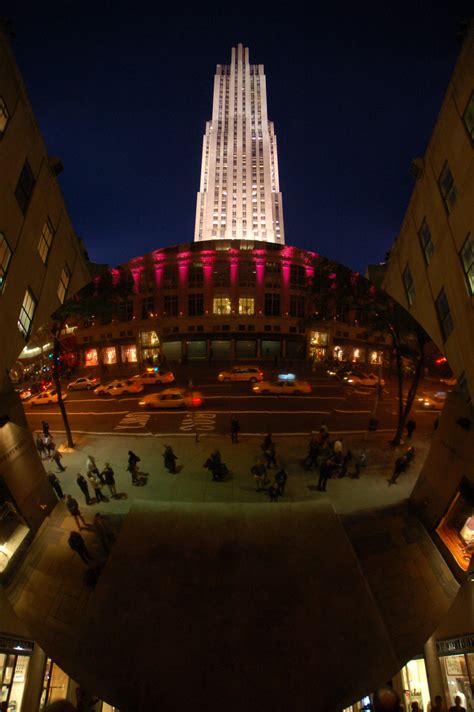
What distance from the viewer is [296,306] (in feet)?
7.91

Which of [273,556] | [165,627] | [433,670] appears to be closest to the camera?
[165,627]

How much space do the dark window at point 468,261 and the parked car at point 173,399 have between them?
2.08 m

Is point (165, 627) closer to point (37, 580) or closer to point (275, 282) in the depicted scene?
point (37, 580)

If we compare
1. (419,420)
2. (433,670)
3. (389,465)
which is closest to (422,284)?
(419,420)

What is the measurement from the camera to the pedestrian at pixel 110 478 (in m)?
2.45

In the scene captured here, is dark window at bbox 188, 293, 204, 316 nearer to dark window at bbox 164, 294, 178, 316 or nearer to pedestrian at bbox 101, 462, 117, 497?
dark window at bbox 164, 294, 178, 316

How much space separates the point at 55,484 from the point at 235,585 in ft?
4.72

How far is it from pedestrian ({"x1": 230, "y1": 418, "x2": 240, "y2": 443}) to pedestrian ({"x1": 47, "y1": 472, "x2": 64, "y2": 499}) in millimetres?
1288

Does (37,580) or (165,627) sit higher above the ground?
(37,580)

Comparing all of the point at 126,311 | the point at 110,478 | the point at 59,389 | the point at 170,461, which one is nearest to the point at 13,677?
the point at 110,478

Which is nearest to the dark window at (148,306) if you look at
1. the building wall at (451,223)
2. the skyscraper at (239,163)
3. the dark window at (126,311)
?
the dark window at (126,311)

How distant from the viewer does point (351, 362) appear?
262 centimetres

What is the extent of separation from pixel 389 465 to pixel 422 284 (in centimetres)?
142

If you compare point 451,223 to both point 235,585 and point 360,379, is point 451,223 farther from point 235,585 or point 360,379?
point 235,585
